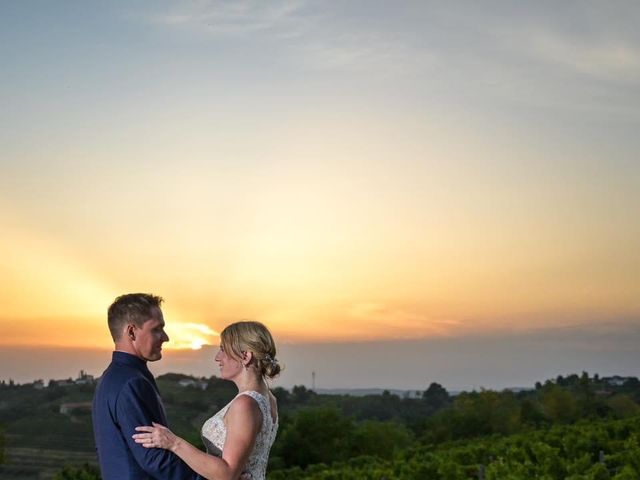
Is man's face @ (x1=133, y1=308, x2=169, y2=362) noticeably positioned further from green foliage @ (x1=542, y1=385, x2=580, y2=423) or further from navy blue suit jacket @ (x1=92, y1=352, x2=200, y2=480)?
green foliage @ (x1=542, y1=385, x2=580, y2=423)

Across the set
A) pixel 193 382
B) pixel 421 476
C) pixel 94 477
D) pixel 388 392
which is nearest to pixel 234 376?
pixel 421 476

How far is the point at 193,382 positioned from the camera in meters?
75.2

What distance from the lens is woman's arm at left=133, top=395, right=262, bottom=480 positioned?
3.30 m

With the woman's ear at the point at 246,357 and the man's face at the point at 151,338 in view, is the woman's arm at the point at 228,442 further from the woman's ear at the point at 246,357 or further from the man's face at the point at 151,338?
the man's face at the point at 151,338

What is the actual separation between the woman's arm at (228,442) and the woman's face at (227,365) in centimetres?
9

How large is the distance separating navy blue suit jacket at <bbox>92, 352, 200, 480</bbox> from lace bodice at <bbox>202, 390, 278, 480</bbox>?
9.0 inches

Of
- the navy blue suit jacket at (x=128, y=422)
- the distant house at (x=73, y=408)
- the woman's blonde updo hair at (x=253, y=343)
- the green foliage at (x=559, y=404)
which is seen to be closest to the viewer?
the navy blue suit jacket at (x=128, y=422)

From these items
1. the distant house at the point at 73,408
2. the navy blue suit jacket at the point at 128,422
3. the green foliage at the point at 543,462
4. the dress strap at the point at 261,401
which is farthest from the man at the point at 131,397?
the distant house at the point at 73,408

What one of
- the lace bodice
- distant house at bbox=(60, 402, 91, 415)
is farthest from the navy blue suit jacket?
distant house at bbox=(60, 402, 91, 415)

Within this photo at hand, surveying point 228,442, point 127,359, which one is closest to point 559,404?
point 228,442

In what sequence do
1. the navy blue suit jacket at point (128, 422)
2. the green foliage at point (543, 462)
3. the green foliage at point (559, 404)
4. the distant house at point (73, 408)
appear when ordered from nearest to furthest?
the navy blue suit jacket at point (128, 422) < the green foliage at point (543, 462) < the distant house at point (73, 408) < the green foliage at point (559, 404)

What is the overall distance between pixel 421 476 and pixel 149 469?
53.4 feet

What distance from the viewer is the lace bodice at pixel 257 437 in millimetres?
3521

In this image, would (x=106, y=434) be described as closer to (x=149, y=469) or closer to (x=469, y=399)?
(x=149, y=469)
